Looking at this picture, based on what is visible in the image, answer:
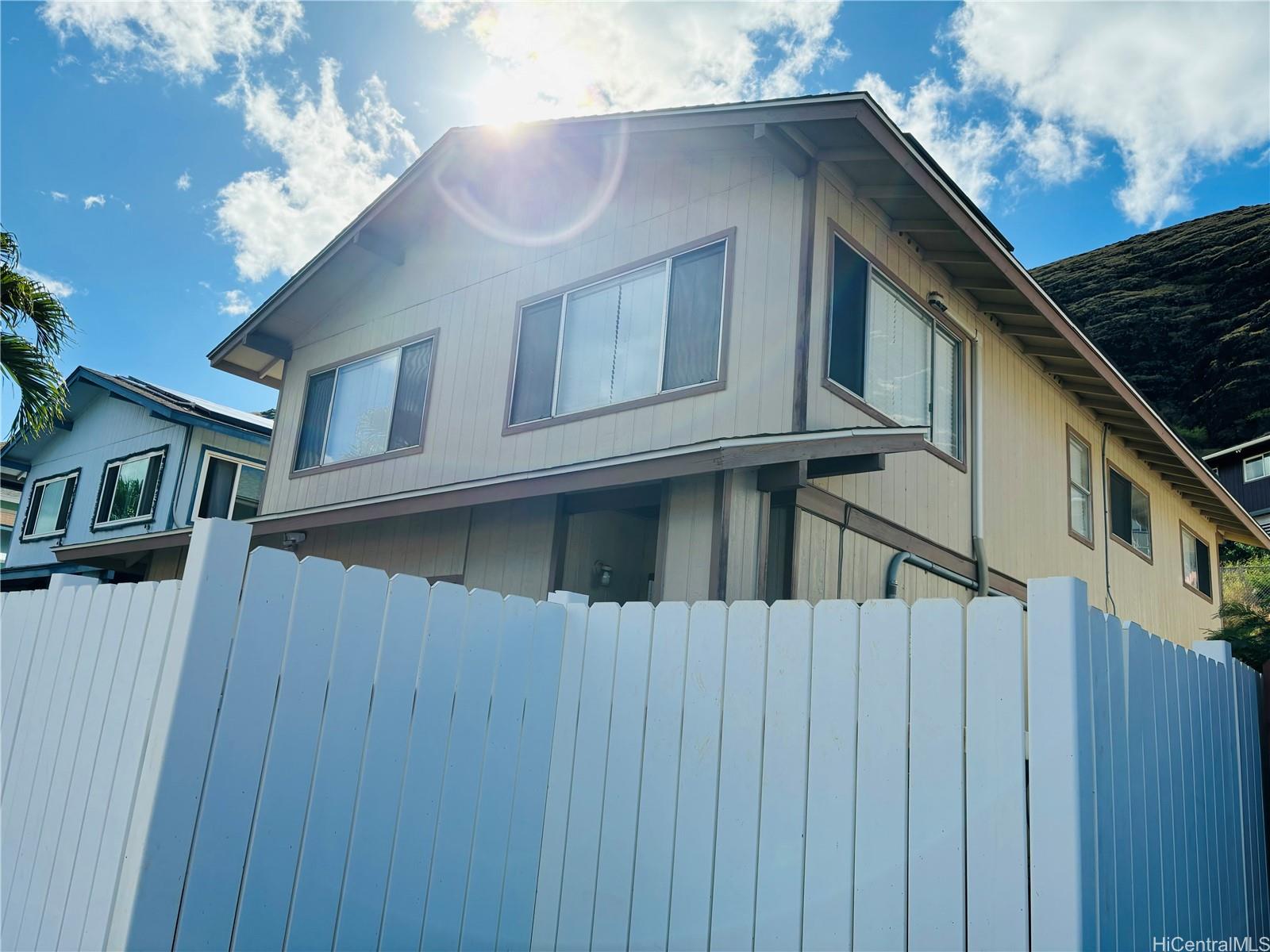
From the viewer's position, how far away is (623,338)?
8328 mm

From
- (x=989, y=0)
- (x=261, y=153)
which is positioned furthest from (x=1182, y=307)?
(x=261, y=153)

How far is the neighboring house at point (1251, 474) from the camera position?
33156 millimetres

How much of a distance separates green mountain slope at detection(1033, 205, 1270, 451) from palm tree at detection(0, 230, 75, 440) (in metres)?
43.4

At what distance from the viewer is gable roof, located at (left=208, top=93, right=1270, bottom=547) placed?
7082mm

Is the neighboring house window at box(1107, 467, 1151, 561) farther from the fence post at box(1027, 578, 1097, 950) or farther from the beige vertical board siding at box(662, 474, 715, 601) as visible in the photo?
the fence post at box(1027, 578, 1097, 950)

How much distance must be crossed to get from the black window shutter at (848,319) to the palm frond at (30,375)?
9372mm

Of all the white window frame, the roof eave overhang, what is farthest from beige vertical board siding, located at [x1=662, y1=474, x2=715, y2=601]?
the white window frame

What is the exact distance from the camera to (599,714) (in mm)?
3842

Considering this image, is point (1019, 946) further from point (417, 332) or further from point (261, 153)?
point (261, 153)

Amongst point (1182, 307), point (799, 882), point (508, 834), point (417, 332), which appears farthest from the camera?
point (1182, 307)

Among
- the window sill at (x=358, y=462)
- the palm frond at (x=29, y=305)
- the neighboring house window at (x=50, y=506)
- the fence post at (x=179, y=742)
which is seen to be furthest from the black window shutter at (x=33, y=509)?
the fence post at (x=179, y=742)

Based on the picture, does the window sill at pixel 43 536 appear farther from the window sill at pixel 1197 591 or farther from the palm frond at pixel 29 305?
the window sill at pixel 1197 591

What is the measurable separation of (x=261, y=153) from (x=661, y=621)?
17.4m

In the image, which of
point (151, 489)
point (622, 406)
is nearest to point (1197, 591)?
point (622, 406)
